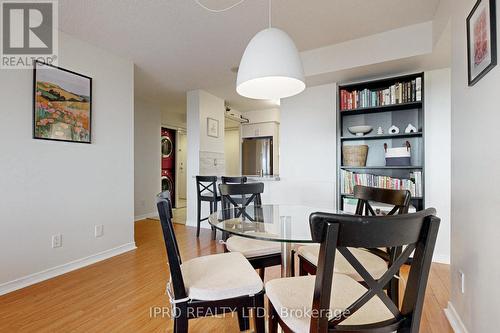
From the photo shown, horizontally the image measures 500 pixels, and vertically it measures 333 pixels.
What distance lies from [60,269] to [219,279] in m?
2.15

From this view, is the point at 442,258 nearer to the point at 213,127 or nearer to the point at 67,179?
the point at 213,127

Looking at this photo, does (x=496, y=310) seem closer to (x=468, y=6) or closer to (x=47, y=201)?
(x=468, y=6)

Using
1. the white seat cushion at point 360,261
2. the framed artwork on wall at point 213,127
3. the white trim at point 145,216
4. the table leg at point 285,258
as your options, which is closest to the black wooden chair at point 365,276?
the white seat cushion at point 360,261

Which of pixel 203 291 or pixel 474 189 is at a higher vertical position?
pixel 474 189

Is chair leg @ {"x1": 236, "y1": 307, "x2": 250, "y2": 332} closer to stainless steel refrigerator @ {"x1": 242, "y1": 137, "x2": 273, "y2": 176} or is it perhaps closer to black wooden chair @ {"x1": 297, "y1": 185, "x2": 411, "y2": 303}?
black wooden chair @ {"x1": 297, "y1": 185, "x2": 411, "y2": 303}

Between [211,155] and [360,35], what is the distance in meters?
2.98

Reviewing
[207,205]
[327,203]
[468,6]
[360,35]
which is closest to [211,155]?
[207,205]

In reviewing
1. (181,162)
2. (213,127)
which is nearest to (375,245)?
(213,127)

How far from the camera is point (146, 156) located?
5129 mm

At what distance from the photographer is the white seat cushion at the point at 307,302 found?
0.88 meters

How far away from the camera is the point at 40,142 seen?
2264 millimetres

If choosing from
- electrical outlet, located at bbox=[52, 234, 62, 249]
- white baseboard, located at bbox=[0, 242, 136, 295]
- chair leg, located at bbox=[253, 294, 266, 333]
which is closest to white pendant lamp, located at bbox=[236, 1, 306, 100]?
chair leg, located at bbox=[253, 294, 266, 333]

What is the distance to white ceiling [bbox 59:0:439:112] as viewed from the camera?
210cm

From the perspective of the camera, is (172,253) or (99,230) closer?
(172,253)
